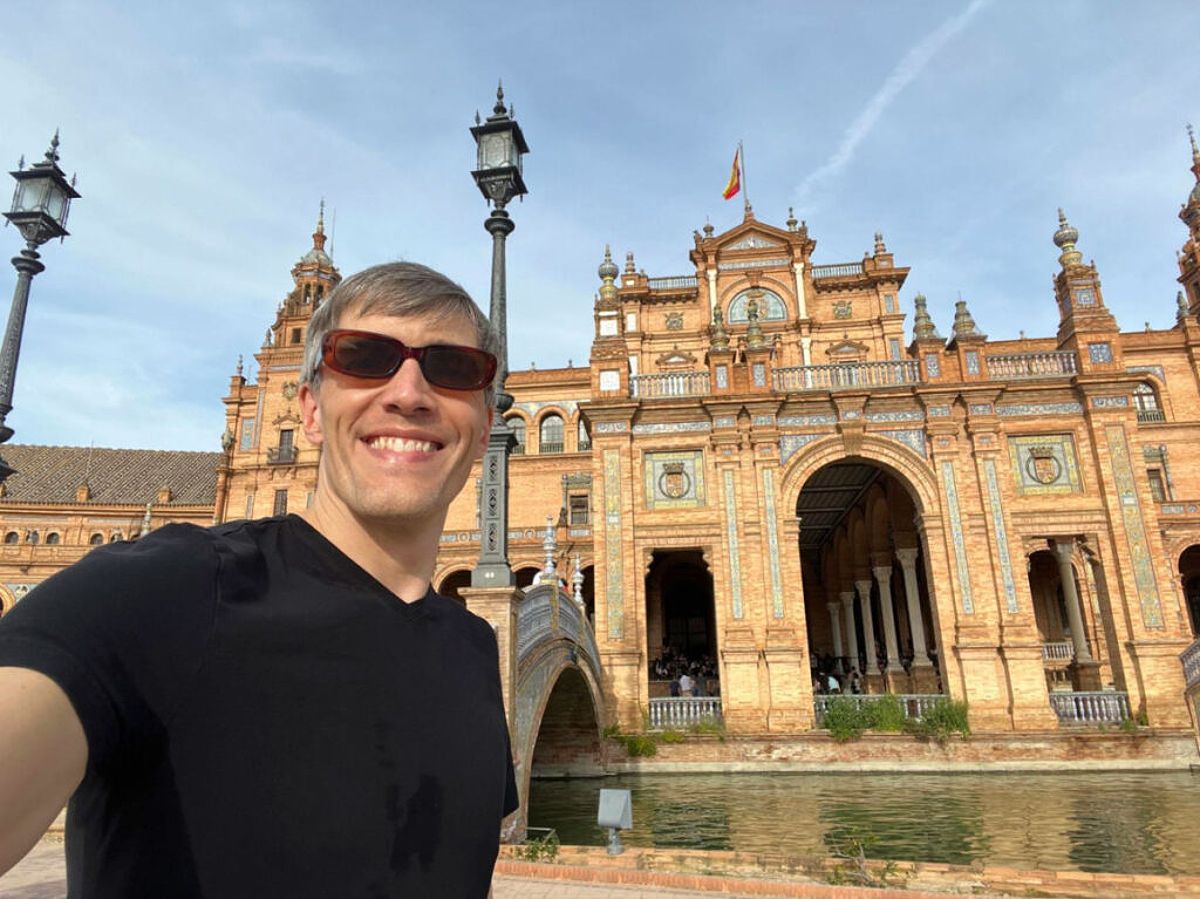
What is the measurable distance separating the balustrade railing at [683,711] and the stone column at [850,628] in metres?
9.03

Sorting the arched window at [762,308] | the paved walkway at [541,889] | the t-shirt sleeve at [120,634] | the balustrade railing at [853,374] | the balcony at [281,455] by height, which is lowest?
the paved walkway at [541,889]

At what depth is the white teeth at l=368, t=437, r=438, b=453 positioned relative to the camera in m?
1.57

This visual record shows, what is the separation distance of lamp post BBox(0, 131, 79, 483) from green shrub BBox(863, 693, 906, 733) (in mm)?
18390

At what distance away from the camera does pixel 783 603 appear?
770 inches

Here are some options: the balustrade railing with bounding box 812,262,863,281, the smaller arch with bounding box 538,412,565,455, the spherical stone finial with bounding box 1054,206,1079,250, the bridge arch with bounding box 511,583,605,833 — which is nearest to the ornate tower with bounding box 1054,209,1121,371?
the spherical stone finial with bounding box 1054,206,1079,250

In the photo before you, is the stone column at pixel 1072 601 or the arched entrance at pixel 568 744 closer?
the arched entrance at pixel 568 744

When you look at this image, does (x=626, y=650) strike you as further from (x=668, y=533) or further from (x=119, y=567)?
(x=119, y=567)

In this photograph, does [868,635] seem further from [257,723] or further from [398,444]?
[257,723]

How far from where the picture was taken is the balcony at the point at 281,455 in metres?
37.1

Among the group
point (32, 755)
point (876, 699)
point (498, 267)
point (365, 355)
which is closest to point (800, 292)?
point (876, 699)

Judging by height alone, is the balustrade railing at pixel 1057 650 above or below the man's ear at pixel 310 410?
below

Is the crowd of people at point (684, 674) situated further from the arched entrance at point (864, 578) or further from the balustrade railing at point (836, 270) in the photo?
the balustrade railing at point (836, 270)

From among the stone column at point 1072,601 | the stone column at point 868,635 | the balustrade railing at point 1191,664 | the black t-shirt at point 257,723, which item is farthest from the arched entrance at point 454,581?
the black t-shirt at point 257,723

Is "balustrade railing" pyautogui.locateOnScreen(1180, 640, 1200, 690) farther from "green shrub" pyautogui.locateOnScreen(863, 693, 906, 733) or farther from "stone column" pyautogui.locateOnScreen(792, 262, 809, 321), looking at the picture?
"stone column" pyautogui.locateOnScreen(792, 262, 809, 321)
